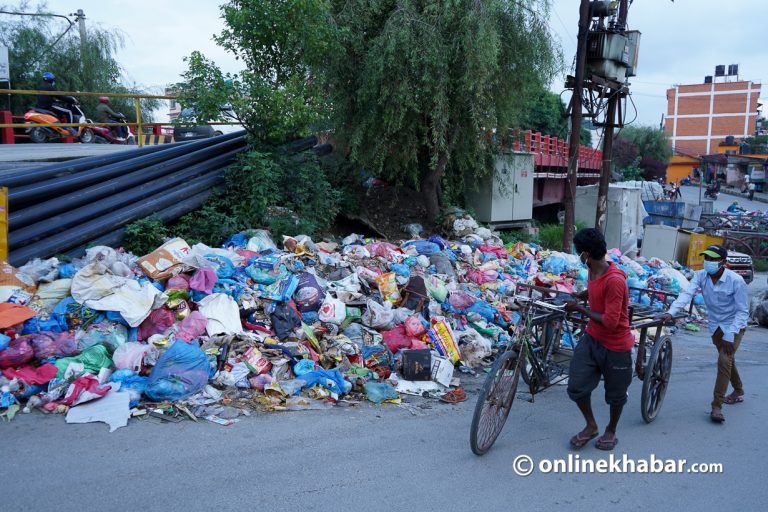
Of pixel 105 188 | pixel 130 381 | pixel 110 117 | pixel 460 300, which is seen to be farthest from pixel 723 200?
pixel 130 381

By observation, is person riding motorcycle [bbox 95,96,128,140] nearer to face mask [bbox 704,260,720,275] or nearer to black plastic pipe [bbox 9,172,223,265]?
black plastic pipe [bbox 9,172,223,265]

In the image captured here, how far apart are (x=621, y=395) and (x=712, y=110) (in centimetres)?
7725

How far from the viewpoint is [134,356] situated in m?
5.46

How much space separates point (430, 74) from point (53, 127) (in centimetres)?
977

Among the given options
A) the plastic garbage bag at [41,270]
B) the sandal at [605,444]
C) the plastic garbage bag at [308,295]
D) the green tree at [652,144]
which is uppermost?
the green tree at [652,144]

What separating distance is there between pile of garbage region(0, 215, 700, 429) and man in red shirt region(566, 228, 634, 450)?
61.9 inches

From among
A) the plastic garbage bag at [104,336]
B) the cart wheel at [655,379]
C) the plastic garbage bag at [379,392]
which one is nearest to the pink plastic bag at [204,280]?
the plastic garbage bag at [104,336]

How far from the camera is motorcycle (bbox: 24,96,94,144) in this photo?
1423cm

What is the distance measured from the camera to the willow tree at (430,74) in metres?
10.7

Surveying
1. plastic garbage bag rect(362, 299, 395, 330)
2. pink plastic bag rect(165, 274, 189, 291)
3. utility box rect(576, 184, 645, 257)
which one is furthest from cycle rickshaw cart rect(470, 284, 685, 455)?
utility box rect(576, 184, 645, 257)

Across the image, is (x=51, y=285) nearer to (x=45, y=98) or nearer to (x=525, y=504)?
(x=525, y=504)

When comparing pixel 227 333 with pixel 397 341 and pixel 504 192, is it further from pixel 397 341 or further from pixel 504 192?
pixel 504 192

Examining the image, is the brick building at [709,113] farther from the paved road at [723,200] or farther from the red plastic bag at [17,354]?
the red plastic bag at [17,354]

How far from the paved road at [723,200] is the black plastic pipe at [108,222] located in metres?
35.2
